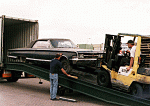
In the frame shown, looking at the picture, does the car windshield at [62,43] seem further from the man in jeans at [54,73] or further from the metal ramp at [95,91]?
the man in jeans at [54,73]

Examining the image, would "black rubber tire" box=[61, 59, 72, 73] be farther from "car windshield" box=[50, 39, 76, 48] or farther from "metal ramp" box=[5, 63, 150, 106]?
"car windshield" box=[50, 39, 76, 48]

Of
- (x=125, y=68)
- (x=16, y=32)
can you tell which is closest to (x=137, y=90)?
(x=125, y=68)

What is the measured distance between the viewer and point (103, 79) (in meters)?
8.55

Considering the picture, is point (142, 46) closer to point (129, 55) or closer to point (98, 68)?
point (129, 55)

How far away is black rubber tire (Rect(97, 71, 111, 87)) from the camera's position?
8.33m

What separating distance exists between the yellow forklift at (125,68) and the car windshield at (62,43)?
244 centimetres

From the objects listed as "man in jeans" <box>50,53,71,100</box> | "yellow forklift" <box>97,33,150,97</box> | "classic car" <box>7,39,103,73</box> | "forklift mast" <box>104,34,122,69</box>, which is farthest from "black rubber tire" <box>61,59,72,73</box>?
"forklift mast" <box>104,34,122,69</box>

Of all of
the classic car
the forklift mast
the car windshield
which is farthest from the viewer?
the car windshield

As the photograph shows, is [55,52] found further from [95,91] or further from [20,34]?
[20,34]

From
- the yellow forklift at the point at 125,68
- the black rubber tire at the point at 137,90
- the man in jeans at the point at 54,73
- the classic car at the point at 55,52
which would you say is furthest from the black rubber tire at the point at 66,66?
the black rubber tire at the point at 137,90

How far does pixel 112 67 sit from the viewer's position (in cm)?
819

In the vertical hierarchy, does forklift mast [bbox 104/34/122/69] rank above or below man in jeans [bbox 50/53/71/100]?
above

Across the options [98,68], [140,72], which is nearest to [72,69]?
[98,68]

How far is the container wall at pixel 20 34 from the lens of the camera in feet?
47.2
